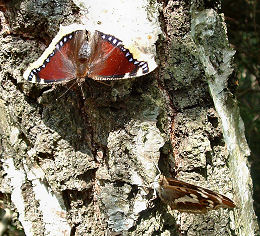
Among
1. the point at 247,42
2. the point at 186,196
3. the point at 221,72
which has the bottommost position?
the point at 186,196

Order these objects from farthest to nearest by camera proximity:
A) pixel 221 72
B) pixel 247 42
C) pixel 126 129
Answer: pixel 247 42 → pixel 221 72 → pixel 126 129

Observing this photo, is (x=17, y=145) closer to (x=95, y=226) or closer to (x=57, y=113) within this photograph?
(x=57, y=113)

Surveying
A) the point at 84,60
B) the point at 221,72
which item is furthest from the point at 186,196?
the point at 84,60

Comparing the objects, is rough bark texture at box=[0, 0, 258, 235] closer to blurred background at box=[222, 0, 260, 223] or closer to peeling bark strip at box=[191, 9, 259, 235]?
peeling bark strip at box=[191, 9, 259, 235]

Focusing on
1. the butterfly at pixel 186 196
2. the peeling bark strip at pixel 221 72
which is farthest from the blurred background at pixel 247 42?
the butterfly at pixel 186 196

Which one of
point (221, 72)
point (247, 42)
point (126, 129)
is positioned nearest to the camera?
point (126, 129)

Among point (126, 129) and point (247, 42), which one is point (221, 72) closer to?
point (126, 129)

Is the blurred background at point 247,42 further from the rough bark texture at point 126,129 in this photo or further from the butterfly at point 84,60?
the butterfly at point 84,60
